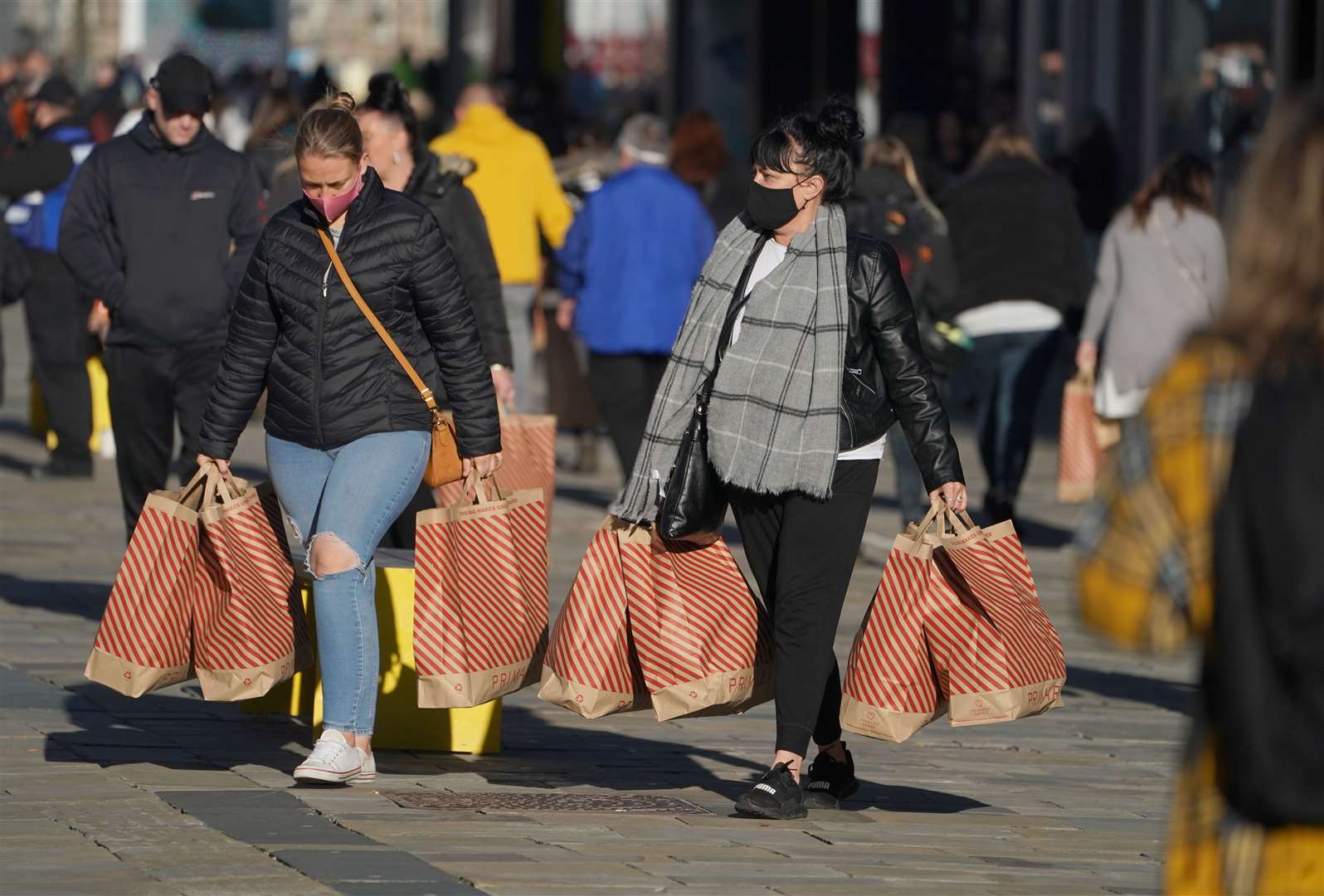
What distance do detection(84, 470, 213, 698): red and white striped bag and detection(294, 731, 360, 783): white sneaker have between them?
17.4 inches

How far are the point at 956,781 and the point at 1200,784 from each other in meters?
3.95

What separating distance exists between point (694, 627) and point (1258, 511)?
136 inches

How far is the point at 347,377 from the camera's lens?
6.69 metres

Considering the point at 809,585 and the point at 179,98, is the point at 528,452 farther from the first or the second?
the point at 809,585

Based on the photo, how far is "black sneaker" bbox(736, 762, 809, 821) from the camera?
6434 millimetres

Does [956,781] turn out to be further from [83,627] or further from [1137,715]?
[83,627]

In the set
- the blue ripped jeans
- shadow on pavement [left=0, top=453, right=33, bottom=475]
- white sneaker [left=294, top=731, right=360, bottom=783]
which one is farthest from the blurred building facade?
white sneaker [left=294, top=731, right=360, bottom=783]

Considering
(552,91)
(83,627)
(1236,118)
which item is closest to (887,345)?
(83,627)

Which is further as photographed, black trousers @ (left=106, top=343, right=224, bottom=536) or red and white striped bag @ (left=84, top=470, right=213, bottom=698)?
black trousers @ (left=106, top=343, right=224, bottom=536)

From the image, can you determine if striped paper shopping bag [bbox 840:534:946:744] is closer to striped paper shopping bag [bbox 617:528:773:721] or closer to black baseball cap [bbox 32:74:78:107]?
striped paper shopping bag [bbox 617:528:773:721]

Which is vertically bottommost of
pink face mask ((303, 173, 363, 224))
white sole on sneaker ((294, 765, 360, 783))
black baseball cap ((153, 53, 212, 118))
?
white sole on sneaker ((294, 765, 360, 783))

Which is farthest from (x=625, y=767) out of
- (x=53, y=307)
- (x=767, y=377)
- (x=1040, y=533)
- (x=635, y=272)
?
(x=53, y=307)

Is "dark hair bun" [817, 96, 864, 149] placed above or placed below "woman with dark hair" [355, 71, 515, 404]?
above

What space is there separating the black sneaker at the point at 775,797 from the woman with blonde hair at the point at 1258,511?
10.5 ft
